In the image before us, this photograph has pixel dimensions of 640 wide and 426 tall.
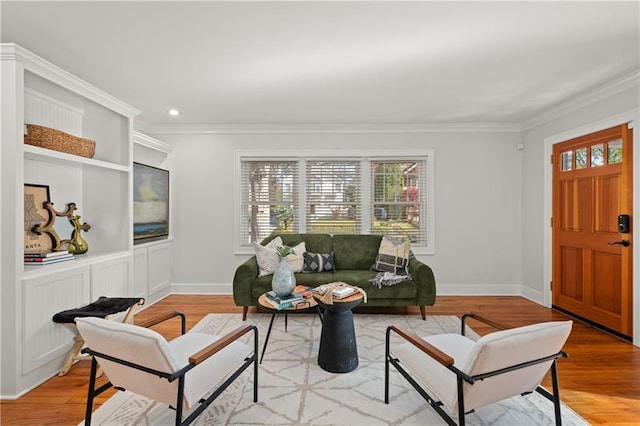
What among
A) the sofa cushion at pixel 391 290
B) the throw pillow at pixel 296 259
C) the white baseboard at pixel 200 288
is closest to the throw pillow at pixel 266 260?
the throw pillow at pixel 296 259

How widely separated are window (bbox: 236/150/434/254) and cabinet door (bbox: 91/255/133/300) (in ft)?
5.79

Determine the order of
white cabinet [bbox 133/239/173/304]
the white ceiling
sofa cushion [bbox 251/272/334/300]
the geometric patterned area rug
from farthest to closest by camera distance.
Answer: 1. white cabinet [bbox 133/239/173/304]
2. sofa cushion [bbox 251/272/334/300]
3. the white ceiling
4. the geometric patterned area rug

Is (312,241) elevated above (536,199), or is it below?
below

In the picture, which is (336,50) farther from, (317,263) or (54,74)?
(317,263)

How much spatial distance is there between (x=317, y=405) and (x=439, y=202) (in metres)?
3.69

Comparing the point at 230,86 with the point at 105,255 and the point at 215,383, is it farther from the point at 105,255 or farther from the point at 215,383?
the point at 215,383

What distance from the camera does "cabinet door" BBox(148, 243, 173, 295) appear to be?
4484mm

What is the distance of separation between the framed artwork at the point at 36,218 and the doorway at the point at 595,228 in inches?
215

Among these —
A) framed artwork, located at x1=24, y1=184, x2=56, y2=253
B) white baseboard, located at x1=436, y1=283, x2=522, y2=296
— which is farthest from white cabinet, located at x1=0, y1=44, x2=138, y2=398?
white baseboard, located at x1=436, y1=283, x2=522, y2=296

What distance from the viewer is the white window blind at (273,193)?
16.8 feet

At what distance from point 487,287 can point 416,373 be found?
12.1 ft

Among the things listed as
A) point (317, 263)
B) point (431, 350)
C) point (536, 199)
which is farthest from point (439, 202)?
point (431, 350)

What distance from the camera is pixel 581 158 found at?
153 inches

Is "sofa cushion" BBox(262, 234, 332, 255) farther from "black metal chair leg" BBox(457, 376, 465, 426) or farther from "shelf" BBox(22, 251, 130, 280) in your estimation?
"black metal chair leg" BBox(457, 376, 465, 426)
